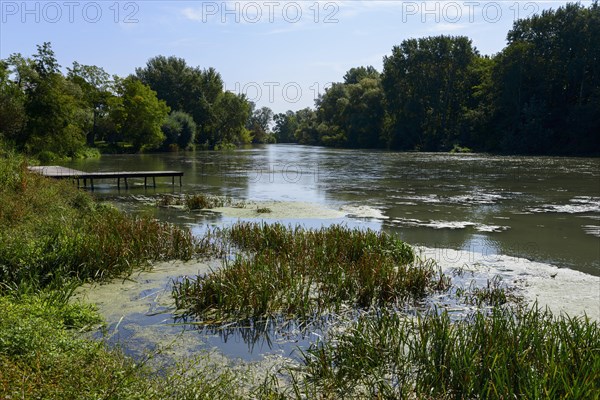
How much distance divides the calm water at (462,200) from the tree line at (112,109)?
14168 mm

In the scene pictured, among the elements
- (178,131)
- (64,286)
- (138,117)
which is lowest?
(64,286)

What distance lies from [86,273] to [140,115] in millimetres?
65856

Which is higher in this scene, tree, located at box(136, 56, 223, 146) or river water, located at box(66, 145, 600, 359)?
tree, located at box(136, 56, 223, 146)

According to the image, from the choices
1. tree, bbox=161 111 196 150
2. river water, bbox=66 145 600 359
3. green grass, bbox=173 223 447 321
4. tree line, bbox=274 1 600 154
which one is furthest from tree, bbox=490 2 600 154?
green grass, bbox=173 223 447 321

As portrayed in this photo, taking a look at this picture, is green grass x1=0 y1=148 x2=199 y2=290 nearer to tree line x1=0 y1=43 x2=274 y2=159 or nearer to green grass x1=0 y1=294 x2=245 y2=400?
green grass x1=0 y1=294 x2=245 y2=400

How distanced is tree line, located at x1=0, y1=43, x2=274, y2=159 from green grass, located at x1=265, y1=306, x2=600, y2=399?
29696 millimetres

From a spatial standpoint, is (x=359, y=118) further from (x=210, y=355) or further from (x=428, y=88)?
(x=210, y=355)

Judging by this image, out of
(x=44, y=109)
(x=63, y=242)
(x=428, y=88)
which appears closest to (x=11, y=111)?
(x=44, y=109)

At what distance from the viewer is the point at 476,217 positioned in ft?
61.0

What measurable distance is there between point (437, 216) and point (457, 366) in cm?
1406

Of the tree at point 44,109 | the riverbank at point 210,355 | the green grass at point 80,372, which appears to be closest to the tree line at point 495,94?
the tree at point 44,109

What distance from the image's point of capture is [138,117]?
7156cm

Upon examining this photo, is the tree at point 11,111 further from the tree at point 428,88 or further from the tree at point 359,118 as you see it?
the tree at point 359,118

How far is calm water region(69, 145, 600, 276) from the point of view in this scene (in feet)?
46.4
